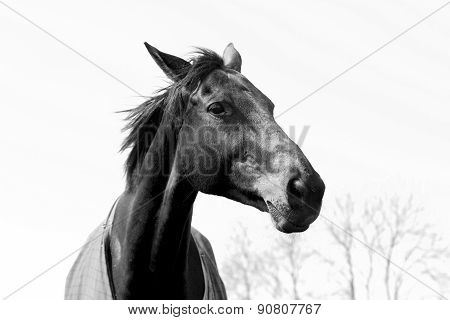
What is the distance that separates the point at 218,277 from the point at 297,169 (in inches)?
78.7

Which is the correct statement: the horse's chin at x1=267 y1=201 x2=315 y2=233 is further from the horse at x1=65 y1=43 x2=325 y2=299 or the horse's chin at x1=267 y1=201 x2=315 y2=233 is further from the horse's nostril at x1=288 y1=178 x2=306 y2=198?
the horse's nostril at x1=288 y1=178 x2=306 y2=198

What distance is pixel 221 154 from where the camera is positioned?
4.68 metres

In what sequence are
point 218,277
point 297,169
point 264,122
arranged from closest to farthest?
1. point 297,169
2. point 264,122
3. point 218,277

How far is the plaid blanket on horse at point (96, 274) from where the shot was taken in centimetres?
485

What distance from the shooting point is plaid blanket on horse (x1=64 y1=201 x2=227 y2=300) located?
4.85 m

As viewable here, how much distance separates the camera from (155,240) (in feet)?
15.5

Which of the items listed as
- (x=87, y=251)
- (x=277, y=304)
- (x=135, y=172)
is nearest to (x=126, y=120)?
(x=135, y=172)

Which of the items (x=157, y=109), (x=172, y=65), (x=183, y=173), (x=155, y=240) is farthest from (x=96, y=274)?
(x=172, y=65)

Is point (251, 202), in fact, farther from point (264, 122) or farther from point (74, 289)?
point (74, 289)

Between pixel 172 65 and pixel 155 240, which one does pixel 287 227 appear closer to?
pixel 155 240

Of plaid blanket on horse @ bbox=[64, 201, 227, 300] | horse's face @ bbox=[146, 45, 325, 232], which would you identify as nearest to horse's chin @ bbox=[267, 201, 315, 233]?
horse's face @ bbox=[146, 45, 325, 232]

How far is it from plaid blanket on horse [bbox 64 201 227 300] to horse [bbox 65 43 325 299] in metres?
0.01

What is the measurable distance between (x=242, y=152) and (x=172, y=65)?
41.2 inches

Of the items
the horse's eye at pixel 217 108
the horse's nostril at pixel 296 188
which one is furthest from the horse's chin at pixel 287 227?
the horse's eye at pixel 217 108
